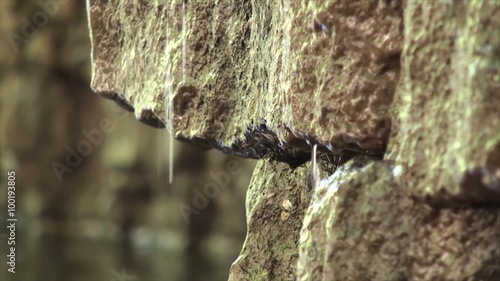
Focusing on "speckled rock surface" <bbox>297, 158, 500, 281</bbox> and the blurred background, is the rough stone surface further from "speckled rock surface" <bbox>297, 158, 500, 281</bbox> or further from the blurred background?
the blurred background

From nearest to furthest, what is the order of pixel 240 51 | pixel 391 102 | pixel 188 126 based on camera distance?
pixel 391 102 → pixel 240 51 → pixel 188 126

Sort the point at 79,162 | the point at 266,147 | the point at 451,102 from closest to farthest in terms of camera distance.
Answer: the point at 451,102, the point at 266,147, the point at 79,162

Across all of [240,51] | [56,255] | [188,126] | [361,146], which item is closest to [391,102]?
[361,146]

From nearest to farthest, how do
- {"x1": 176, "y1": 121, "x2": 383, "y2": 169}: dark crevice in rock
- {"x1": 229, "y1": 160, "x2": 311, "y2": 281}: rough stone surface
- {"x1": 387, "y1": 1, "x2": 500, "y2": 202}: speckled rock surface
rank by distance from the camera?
{"x1": 387, "y1": 1, "x2": 500, "y2": 202}: speckled rock surface → {"x1": 176, "y1": 121, "x2": 383, "y2": 169}: dark crevice in rock → {"x1": 229, "y1": 160, "x2": 311, "y2": 281}: rough stone surface

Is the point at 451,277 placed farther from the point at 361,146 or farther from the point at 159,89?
the point at 159,89

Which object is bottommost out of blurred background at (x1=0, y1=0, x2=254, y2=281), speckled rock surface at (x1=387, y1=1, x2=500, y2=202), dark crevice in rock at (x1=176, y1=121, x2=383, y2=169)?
blurred background at (x1=0, y1=0, x2=254, y2=281)

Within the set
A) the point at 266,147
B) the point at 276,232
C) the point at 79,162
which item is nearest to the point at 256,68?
the point at 266,147

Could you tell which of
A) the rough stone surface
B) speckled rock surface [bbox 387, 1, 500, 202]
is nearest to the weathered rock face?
speckled rock surface [bbox 387, 1, 500, 202]

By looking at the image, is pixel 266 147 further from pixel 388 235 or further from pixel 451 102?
pixel 451 102
